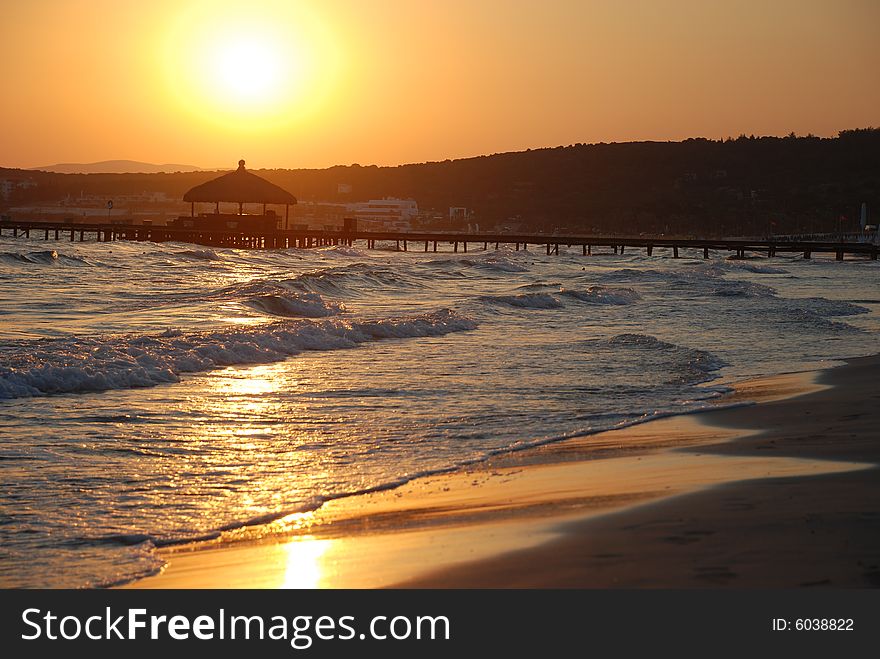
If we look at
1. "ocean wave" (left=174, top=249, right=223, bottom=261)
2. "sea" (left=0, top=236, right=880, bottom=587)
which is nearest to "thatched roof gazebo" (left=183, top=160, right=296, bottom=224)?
"ocean wave" (left=174, top=249, right=223, bottom=261)

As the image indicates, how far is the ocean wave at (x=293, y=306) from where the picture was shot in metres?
24.7

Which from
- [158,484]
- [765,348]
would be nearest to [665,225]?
[765,348]

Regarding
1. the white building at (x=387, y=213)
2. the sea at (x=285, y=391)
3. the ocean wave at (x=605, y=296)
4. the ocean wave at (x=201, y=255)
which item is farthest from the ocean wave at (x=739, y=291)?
the white building at (x=387, y=213)

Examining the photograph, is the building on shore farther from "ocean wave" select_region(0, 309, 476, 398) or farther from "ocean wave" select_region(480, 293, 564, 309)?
"ocean wave" select_region(0, 309, 476, 398)

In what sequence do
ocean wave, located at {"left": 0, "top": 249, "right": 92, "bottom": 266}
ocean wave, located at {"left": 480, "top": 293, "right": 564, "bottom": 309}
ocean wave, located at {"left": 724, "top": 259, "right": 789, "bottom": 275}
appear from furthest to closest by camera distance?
1. ocean wave, located at {"left": 724, "top": 259, "right": 789, "bottom": 275}
2. ocean wave, located at {"left": 0, "top": 249, "right": 92, "bottom": 266}
3. ocean wave, located at {"left": 480, "top": 293, "right": 564, "bottom": 309}

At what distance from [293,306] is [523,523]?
20.0 metres

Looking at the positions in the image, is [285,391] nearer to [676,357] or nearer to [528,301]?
[676,357]

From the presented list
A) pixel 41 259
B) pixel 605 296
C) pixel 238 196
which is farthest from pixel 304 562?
pixel 238 196

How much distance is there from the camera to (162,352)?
1392cm

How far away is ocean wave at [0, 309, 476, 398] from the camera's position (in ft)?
37.6

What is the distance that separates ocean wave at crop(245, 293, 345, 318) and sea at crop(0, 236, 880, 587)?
0.26 ft

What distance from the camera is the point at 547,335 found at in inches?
744

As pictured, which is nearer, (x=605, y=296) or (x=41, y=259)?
(x=605, y=296)

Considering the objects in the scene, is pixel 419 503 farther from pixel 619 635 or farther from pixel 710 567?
pixel 619 635
